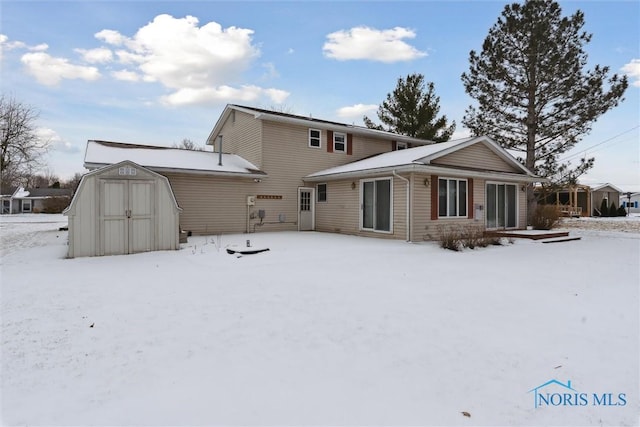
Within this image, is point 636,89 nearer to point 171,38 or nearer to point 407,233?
point 407,233

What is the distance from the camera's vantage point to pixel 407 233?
38.2 ft

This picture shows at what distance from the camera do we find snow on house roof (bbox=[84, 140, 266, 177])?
41.3 feet

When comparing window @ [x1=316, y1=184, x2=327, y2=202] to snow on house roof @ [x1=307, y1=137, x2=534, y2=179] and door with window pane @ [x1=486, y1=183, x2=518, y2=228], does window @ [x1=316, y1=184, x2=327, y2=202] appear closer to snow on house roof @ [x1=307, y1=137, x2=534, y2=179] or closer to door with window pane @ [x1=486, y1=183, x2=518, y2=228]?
snow on house roof @ [x1=307, y1=137, x2=534, y2=179]

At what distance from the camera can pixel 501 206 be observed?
14656mm

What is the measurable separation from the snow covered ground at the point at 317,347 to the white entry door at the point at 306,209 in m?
9.30

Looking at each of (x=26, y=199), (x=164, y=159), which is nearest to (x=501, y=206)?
(x=164, y=159)

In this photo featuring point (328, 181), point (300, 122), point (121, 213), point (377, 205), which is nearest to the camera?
point (121, 213)

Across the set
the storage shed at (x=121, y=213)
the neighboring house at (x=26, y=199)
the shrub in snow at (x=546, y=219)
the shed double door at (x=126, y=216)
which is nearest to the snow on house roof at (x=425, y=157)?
the shrub in snow at (x=546, y=219)

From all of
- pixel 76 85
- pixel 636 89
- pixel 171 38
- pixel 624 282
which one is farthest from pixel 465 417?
pixel 636 89

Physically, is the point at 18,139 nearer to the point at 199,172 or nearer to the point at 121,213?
the point at 199,172

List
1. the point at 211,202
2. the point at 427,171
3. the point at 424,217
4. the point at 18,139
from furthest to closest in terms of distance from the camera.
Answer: the point at 18,139, the point at 211,202, the point at 424,217, the point at 427,171

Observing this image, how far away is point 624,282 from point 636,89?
1542cm

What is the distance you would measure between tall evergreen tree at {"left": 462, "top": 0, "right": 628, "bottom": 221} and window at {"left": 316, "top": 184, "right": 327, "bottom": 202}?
980 centimetres

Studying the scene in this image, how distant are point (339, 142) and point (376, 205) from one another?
224 inches
